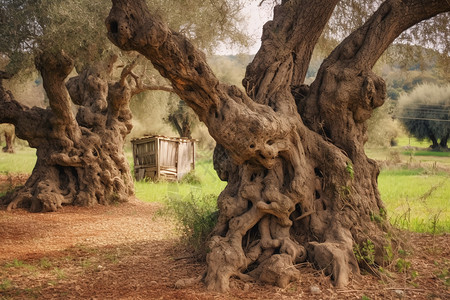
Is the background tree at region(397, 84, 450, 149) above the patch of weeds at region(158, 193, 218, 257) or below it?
above

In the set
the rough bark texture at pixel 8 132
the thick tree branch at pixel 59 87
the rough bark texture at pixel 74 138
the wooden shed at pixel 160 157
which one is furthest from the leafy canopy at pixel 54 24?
the rough bark texture at pixel 8 132

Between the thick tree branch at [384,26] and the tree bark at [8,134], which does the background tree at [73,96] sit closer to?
the thick tree branch at [384,26]

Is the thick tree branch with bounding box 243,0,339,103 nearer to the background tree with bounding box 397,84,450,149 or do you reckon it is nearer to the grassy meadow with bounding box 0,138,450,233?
the grassy meadow with bounding box 0,138,450,233

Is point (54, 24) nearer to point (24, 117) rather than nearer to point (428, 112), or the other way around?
point (24, 117)

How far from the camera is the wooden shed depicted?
698 inches

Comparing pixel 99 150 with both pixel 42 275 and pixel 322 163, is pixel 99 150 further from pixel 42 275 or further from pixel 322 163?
pixel 322 163

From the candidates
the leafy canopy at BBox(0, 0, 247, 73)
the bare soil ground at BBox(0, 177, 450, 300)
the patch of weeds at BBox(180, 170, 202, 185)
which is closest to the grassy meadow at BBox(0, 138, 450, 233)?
the patch of weeds at BBox(180, 170, 202, 185)

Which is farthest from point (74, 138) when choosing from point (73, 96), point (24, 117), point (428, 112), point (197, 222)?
point (428, 112)

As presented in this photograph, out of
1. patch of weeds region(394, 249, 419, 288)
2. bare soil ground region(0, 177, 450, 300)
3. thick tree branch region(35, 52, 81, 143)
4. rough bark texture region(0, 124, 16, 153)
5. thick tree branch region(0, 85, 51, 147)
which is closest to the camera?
bare soil ground region(0, 177, 450, 300)

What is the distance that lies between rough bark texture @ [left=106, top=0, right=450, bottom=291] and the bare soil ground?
0.73ft

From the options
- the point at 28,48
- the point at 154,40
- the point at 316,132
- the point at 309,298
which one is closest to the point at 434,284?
the point at 309,298

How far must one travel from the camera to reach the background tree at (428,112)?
31844mm

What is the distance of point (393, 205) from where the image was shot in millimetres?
10188

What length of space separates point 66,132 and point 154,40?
729 cm
